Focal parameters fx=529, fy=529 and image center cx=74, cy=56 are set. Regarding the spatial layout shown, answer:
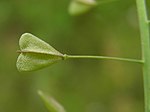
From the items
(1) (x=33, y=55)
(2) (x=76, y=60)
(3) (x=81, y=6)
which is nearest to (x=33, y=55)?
(1) (x=33, y=55)

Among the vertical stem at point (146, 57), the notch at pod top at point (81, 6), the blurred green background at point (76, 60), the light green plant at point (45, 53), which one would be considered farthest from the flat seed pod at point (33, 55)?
the blurred green background at point (76, 60)

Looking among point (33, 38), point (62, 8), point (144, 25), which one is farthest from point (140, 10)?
point (62, 8)

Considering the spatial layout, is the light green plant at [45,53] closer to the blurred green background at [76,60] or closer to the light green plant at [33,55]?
the light green plant at [33,55]

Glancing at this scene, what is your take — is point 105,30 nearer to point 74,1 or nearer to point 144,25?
point 74,1

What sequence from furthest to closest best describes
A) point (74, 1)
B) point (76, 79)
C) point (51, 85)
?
point (76, 79) < point (51, 85) < point (74, 1)

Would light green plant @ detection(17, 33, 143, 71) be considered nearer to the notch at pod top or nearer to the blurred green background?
the notch at pod top

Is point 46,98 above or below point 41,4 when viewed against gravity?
below
